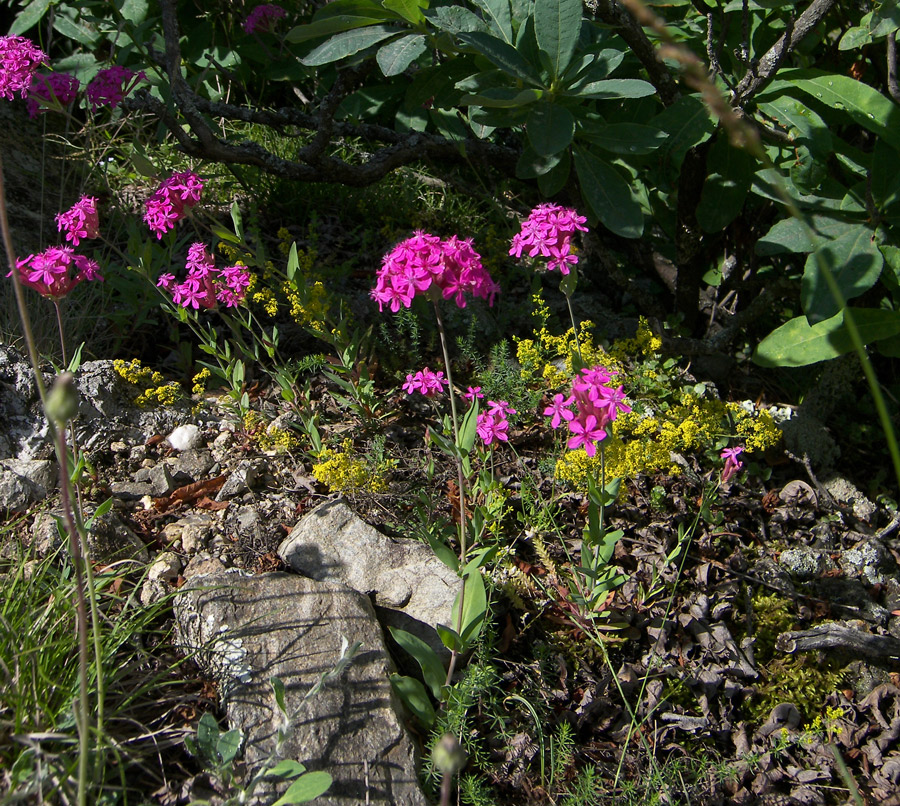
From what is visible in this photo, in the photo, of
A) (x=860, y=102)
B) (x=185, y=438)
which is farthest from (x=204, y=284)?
(x=860, y=102)

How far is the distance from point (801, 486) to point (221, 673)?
229 centimetres

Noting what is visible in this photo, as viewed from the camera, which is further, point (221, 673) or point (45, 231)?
point (45, 231)

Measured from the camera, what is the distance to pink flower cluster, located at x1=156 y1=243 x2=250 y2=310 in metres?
2.47

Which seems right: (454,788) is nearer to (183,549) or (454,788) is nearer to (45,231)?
(183,549)

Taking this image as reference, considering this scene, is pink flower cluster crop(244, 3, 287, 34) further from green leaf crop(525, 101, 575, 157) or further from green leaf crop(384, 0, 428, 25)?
Result: green leaf crop(525, 101, 575, 157)

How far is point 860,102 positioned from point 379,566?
222cm

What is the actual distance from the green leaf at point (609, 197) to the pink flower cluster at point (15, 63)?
93.2 inches

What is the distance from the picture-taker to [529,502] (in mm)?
2443

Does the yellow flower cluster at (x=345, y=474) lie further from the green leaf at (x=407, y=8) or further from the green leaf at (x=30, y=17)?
the green leaf at (x=30, y=17)

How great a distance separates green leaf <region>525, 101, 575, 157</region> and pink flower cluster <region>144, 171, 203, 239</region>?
1.17 m

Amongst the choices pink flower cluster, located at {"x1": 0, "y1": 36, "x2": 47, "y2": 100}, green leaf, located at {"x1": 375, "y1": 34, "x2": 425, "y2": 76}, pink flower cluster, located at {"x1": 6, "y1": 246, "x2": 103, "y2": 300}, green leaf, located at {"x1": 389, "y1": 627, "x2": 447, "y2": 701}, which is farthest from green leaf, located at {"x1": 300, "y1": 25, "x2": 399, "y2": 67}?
green leaf, located at {"x1": 389, "y1": 627, "x2": 447, "y2": 701}

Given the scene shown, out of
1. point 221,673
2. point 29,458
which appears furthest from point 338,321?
point 221,673

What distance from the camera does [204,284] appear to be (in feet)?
8.11

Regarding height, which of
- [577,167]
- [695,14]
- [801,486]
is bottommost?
[801,486]
